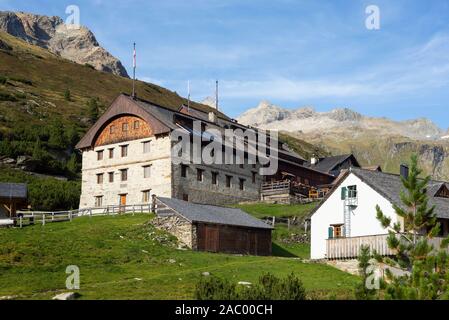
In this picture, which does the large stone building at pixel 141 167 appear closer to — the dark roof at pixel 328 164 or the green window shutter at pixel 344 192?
the green window shutter at pixel 344 192

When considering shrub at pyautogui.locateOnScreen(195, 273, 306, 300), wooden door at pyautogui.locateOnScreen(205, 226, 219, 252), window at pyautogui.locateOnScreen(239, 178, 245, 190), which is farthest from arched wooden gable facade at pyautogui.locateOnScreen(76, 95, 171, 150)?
shrub at pyautogui.locateOnScreen(195, 273, 306, 300)

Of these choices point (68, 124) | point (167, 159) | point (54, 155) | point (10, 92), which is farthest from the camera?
point (10, 92)

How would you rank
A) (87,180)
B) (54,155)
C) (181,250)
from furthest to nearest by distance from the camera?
(54,155), (87,180), (181,250)

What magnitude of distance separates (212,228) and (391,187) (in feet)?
42.6

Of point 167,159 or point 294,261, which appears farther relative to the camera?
point 167,159

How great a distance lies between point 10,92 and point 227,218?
8244 cm

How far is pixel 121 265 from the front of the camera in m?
39.2

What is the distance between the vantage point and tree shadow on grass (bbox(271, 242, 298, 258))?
172 feet

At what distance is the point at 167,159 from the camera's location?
6444cm

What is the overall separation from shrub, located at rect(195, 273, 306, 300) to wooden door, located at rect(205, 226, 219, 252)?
22.4 m

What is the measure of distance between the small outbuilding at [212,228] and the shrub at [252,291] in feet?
72.9

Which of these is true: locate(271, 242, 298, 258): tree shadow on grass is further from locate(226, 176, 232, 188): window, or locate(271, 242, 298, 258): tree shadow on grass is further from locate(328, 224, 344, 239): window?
locate(226, 176, 232, 188): window
